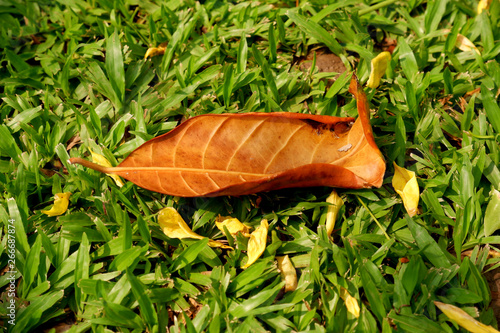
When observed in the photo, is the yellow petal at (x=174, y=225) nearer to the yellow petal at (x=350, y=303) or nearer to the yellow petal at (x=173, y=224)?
the yellow petal at (x=173, y=224)

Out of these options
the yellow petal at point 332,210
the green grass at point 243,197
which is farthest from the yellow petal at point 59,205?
the yellow petal at point 332,210

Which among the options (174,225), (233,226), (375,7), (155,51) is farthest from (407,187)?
(155,51)

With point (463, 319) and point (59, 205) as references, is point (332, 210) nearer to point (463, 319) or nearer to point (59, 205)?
point (463, 319)

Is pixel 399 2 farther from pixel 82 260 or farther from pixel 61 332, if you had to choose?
pixel 61 332

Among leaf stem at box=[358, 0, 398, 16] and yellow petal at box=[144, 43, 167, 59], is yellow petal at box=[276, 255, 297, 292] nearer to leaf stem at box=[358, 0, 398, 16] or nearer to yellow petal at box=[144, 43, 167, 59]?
yellow petal at box=[144, 43, 167, 59]

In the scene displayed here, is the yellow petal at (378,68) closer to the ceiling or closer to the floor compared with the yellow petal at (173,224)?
closer to the ceiling
